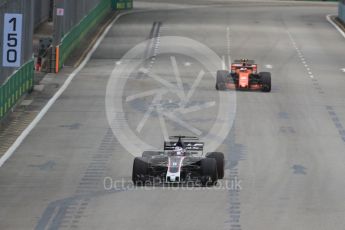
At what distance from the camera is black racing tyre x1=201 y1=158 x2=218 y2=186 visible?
34.1 m

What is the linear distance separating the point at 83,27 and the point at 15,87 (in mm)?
28354

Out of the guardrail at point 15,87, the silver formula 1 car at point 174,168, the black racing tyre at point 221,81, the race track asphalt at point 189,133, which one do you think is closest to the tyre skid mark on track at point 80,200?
the race track asphalt at point 189,133

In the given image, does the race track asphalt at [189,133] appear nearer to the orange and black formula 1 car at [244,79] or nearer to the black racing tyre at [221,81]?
the orange and black formula 1 car at [244,79]

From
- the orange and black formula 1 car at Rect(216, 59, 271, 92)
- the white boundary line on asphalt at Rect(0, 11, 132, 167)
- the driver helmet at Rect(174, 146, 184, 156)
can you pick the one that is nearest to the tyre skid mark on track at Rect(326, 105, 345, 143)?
the orange and black formula 1 car at Rect(216, 59, 271, 92)

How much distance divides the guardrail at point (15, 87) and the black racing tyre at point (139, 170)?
13366mm

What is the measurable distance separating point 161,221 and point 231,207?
282 cm

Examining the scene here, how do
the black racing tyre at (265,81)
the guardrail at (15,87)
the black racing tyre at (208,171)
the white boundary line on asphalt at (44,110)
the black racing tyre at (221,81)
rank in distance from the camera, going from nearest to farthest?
the black racing tyre at (208,171) < the white boundary line on asphalt at (44,110) < the guardrail at (15,87) < the black racing tyre at (221,81) < the black racing tyre at (265,81)

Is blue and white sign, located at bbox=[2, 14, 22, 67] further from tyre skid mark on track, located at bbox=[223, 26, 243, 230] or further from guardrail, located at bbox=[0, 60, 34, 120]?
tyre skid mark on track, located at bbox=[223, 26, 243, 230]

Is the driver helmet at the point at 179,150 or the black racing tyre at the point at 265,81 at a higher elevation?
the driver helmet at the point at 179,150

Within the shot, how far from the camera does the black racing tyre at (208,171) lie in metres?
34.1

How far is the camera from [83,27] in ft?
260

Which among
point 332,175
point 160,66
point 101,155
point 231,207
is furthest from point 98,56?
point 231,207

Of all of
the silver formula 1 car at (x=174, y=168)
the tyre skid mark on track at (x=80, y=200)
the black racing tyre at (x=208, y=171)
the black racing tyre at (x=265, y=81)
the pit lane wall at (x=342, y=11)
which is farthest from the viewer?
the pit lane wall at (x=342, y=11)

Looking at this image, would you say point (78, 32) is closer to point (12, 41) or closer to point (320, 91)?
point (320, 91)
